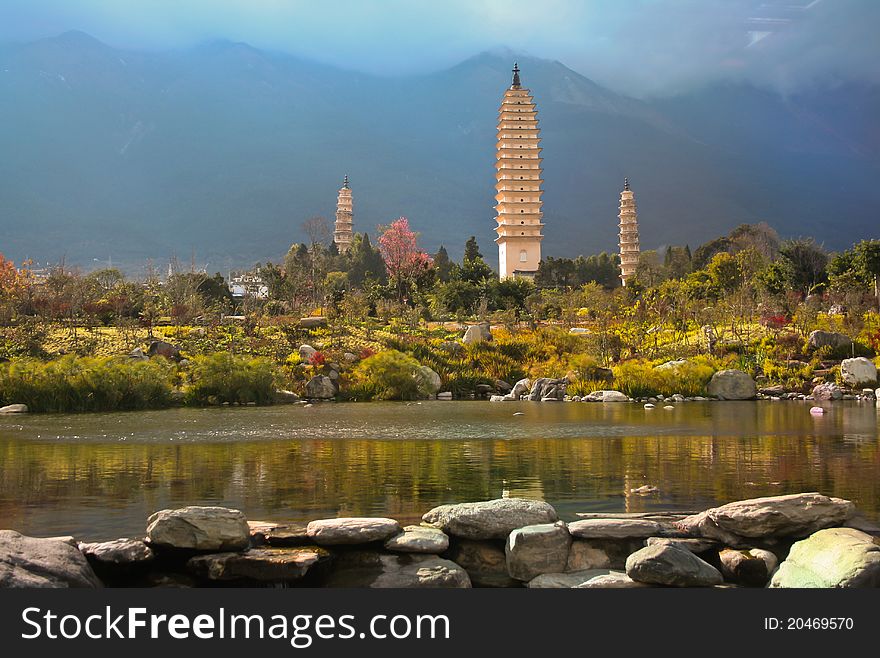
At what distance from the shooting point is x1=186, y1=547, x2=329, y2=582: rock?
6.18 meters

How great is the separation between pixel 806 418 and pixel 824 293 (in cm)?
2050

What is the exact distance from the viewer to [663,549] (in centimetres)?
611

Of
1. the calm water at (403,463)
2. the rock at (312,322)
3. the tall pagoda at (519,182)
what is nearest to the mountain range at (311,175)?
the tall pagoda at (519,182)

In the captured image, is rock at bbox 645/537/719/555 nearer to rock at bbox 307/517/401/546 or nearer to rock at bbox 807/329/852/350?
rock at bbox 307/517/401/546

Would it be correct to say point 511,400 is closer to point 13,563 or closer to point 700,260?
point 13,563

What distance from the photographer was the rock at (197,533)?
6402mm

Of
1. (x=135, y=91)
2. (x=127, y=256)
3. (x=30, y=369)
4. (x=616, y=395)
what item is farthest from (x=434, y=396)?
(x=135, y=91)

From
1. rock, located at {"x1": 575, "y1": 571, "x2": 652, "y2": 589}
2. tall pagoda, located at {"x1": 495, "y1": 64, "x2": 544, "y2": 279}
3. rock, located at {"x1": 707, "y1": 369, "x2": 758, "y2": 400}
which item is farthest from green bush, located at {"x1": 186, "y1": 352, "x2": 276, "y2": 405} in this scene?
tall pagoda, located at {"x1": 495, "y1": 64, "x2": 544, "y2": 279}

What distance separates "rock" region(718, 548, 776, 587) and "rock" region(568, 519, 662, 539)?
542mm

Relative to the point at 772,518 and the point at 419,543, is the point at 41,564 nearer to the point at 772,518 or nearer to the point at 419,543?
the point at 419,543

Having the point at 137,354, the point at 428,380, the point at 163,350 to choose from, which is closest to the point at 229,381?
the point at 137,354

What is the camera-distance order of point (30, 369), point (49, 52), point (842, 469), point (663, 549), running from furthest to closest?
point (49, 52) → point (30, 369) → point (842, 469) → point (663, 549)

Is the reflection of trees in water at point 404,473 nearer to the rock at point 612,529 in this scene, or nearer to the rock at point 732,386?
the rock at point 612,529

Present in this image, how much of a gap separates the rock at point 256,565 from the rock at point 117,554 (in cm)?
33
